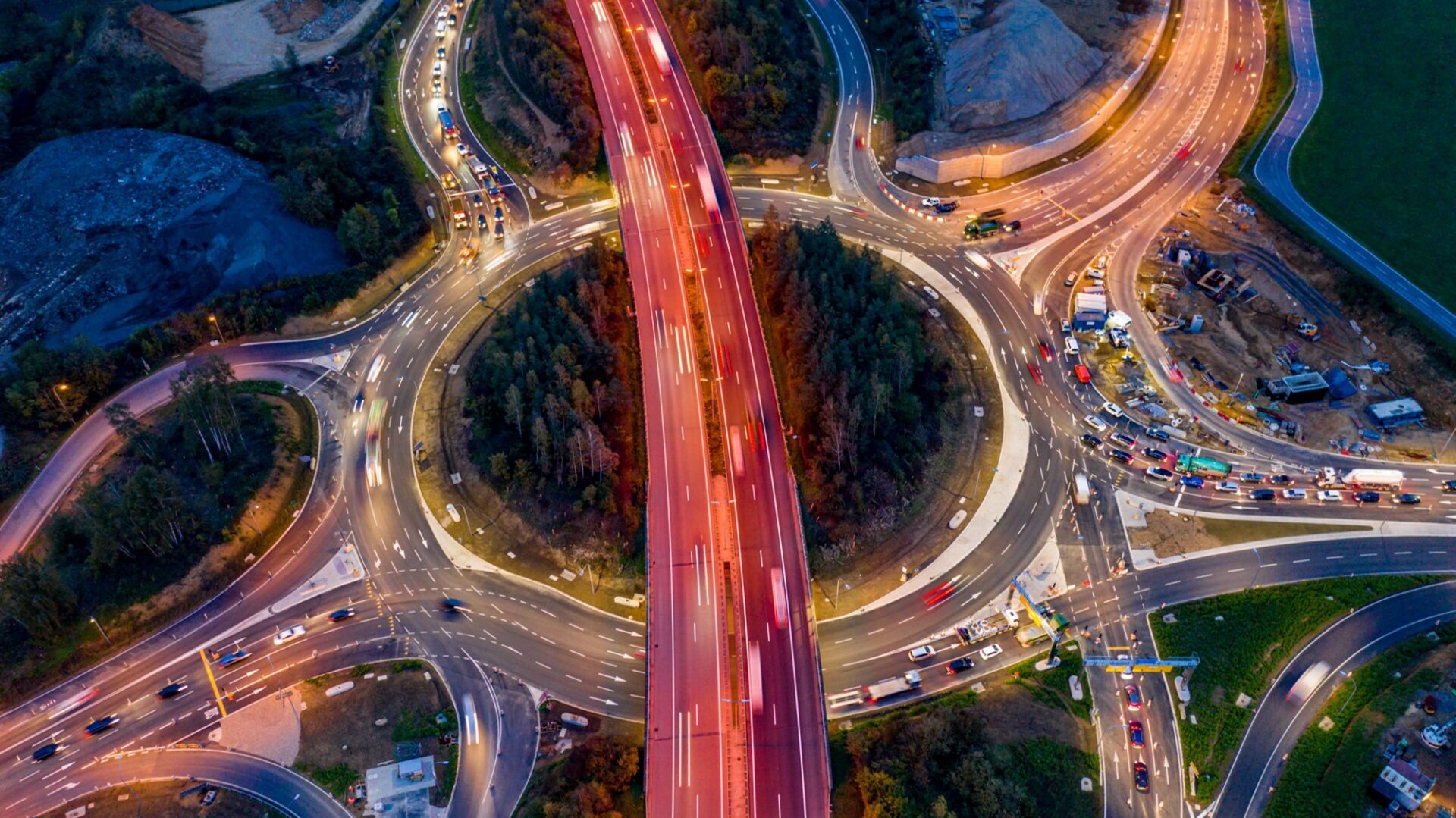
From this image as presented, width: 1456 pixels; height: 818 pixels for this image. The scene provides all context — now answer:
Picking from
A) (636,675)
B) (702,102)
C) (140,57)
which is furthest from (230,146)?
(636,675)

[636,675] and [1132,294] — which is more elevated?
[1132,294]

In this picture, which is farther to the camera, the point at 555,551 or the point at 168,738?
the point at 555,551

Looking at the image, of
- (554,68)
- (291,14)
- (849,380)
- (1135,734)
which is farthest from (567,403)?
(291,14)

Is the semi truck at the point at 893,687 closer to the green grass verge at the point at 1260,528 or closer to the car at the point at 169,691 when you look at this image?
A: the green grass verge at the point at 1260,528

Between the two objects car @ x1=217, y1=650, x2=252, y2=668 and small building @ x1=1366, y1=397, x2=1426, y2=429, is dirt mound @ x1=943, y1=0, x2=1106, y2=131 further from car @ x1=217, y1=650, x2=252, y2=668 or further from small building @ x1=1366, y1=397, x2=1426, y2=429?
car @ x1=217, y1=650, x2=252, y2=668

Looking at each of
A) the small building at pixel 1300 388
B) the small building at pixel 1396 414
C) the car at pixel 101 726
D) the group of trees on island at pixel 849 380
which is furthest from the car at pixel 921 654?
the car at pixel 101 726

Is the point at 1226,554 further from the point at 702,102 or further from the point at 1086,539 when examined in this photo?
the point at 702,102

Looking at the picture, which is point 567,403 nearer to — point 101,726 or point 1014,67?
point 101,726
